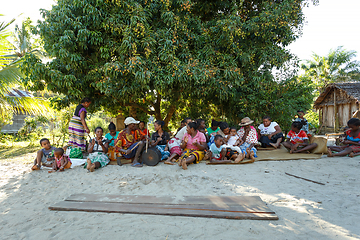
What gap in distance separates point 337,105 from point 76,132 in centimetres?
1591

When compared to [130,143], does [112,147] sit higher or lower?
lower

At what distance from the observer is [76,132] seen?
19.0ft

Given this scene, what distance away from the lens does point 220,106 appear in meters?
9.70

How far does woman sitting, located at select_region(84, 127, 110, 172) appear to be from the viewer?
17.3 ft

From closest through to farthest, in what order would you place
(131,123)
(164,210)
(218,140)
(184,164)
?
(164,210) → (184,164) → (218,140) → (131,123)

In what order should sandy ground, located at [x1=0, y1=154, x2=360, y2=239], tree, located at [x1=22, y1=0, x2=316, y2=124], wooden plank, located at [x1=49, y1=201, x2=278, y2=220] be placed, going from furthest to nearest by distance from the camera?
1. tree, located at [x1=22, y1=0, x2=316, y2=124]
2. wooden plank, located at [x1=49, y1=201, x2=278, y2=220]
3. sandy ground, located at [x1=0, y1=154, x2=360, y2=239]

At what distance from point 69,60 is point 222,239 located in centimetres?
614

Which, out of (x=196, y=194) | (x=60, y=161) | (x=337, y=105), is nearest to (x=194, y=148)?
(x=196, y=194)

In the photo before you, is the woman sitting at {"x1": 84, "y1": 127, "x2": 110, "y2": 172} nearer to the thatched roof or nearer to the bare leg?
the bare leg

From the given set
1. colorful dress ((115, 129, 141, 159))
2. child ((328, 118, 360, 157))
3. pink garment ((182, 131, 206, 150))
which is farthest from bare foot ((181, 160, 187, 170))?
child ((328, 118, 360, 157))

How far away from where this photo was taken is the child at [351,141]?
5.44 metres

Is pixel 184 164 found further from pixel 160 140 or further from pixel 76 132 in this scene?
pixel 76 132

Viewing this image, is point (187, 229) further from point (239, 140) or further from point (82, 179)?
point (239, 140)

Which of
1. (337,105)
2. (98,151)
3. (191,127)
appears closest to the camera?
(191,127)
